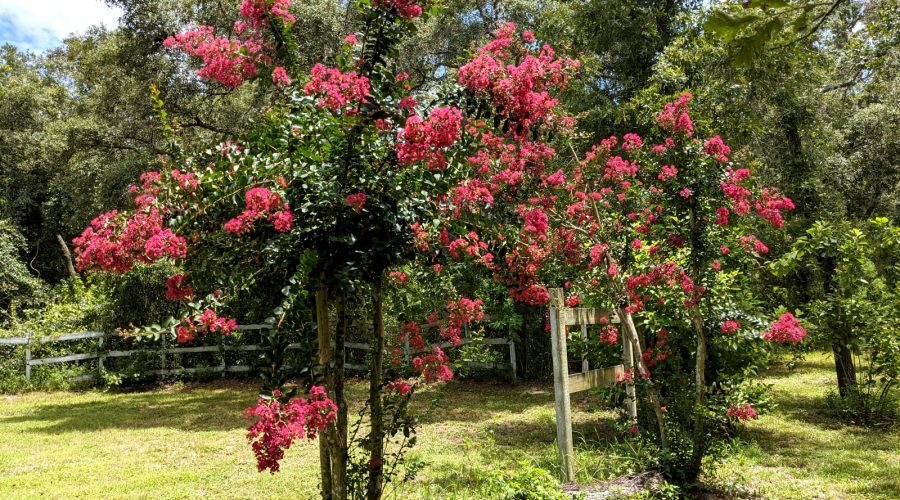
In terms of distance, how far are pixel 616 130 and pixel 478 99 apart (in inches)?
320

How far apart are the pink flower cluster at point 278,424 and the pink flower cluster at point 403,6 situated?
5.89 feet

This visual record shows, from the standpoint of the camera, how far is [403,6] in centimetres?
290

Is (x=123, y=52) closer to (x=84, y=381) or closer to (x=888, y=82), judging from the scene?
(x=84, y=381)

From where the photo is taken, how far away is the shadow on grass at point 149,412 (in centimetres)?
849

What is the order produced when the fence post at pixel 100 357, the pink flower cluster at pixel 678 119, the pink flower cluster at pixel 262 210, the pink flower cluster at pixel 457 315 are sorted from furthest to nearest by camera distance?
the fence post at pixel 100 357 < the pink flower cluster at pixel 678 119 < the pink flower cluster at pixel 457 315 < the pink flower cluster at pixel 262 210

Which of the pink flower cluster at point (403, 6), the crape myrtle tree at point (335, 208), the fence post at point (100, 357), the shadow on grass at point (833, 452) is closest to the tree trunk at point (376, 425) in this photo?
the crape myrtle tree at point (335, 208)

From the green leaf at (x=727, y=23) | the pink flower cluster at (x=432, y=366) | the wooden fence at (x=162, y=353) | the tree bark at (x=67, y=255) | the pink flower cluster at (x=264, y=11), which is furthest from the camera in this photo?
the tree bark at (x=67, y=255)

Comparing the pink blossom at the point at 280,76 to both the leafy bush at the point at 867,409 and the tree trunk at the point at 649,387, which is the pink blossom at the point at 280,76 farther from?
the leafy bush at the point at 867,409

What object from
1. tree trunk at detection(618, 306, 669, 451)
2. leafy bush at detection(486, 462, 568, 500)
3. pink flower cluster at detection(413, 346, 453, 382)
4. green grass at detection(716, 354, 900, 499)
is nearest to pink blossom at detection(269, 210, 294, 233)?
pink flower cluster at detection(413, 346, 453, 382)

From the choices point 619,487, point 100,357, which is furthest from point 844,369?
point 100,357

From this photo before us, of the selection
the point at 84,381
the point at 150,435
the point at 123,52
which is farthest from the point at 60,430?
the point at 123,52

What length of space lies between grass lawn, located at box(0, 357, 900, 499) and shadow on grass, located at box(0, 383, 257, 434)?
28 millimetres

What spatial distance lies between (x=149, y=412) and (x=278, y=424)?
865cm

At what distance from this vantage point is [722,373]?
6.02m
